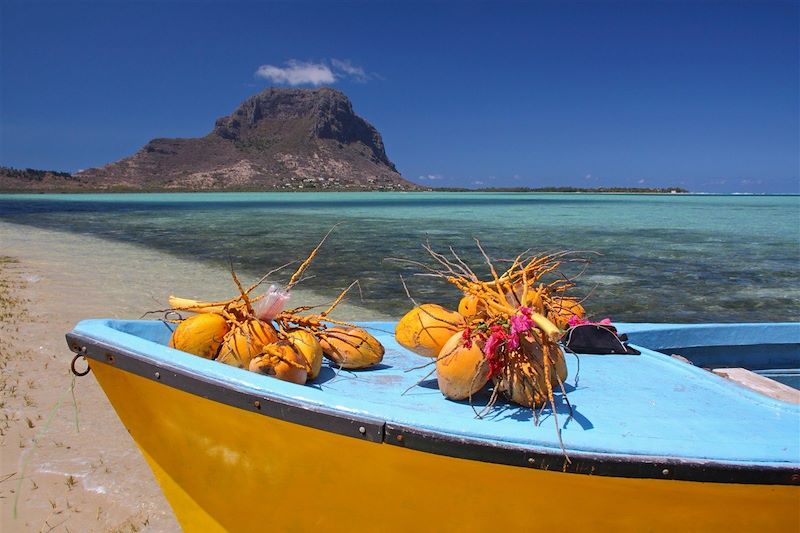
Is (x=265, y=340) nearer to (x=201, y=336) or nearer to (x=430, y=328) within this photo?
(x=201, y=336)

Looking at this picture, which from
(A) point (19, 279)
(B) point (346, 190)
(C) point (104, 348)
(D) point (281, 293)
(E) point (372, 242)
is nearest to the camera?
(C) point (104, 348)

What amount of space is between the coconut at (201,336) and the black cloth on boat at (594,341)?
185cm

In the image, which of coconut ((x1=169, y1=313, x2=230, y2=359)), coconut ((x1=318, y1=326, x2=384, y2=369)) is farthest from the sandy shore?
coconut ((x1=318, y1=326, x2=384, y2=369))

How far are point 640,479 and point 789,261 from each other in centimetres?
1679

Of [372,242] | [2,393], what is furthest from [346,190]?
[2,393]

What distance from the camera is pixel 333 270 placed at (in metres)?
13.2

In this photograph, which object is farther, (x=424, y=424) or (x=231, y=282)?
(x=231, y=282)

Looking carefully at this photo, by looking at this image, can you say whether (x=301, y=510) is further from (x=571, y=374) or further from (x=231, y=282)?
(x=231, y=282)

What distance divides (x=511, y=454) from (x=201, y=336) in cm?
145

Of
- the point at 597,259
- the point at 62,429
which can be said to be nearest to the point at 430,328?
the point at 62,429

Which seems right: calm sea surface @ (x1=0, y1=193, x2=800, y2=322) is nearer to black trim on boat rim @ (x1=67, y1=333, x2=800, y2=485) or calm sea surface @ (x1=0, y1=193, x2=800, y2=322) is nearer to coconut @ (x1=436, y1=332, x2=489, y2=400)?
coconut @ (x1=436, y1=332, x2=489, y2=400)

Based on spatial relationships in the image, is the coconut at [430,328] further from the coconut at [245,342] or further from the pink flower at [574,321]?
the pink flower at [574,321]

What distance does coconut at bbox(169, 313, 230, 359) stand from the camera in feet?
8.65

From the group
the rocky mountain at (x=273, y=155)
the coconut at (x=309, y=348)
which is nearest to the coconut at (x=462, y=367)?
the coconut at (x=309, y=348)
